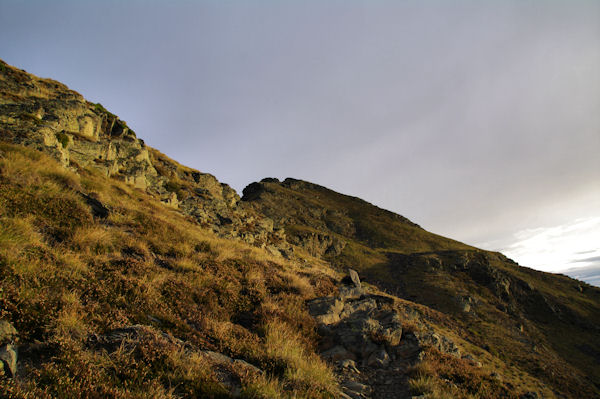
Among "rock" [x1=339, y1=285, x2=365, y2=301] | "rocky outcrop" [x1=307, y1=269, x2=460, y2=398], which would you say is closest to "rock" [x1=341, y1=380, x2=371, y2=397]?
"rocky outcrop" [x1=307, y1=269, x2=460, y2=398]

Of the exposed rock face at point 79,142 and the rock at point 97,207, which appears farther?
the exposed rock face at point 79,142

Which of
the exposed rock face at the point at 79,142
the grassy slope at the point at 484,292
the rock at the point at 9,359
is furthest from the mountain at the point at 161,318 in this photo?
the grassy slope at the point at 484,292

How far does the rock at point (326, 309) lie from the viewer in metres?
9.45

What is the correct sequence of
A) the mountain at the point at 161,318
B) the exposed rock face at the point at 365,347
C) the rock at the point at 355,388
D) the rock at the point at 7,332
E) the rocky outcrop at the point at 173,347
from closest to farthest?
1. the rock at the point at 7,332
2. the mountain at the point at 161,318
3. the rocky outcrop at the point at 173,347
4. the rock at the point at 355,388
5. the exposed rock face at the point at 365,347

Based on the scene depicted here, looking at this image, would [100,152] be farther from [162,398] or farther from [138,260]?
[162,398]

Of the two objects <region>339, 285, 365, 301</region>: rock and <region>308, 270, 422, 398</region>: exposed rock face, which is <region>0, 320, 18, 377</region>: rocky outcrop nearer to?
<region>308, 270, 422, 398</region>: exposed rock face

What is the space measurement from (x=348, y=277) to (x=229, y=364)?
11.6m

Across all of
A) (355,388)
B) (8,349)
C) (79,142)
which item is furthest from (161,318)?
(79,142)

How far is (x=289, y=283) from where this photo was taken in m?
11.5

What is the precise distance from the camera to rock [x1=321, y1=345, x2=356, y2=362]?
7.51 m

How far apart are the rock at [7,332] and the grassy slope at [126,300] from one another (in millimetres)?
162

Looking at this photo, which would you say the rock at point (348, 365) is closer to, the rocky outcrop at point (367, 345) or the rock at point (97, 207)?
the rocky outcrop at point (367, 345)

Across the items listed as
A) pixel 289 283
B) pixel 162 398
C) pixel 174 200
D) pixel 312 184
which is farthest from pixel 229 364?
pixel 312 184

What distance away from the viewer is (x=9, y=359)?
129 inches
